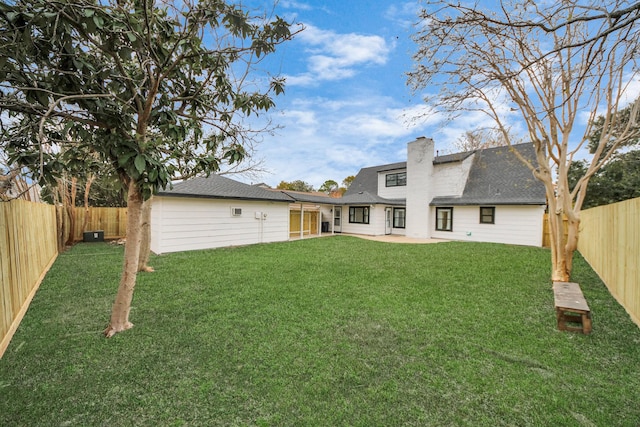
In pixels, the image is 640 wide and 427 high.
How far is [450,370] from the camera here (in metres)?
3.00

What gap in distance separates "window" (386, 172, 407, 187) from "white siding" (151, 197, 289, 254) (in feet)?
27.6

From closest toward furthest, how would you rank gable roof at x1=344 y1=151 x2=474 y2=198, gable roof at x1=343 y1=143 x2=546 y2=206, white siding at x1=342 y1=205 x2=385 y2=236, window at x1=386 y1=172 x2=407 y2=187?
gable roof at x1=343 y1=143 x2=546 y2=206 < white siding at x1=342 y1=205 x2=385 y2=236 < window at x1=386 y1=172 x2=407 y2=187 < gable roof at x1=344 y1=151 x2=474 y2=198

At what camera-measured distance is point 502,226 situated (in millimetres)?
13641

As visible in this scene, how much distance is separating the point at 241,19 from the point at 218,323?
4023 millimetres

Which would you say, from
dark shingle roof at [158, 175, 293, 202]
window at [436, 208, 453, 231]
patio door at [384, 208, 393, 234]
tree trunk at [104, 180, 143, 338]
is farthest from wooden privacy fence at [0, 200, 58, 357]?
window at [436, 208, 453, 231]

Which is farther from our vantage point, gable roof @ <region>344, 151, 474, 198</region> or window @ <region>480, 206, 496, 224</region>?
gable roof @ <region>344, 151, 474, 198</region>

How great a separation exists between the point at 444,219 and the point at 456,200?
1.42m

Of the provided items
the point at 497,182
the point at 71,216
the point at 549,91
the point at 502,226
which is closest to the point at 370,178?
the point at 497,182

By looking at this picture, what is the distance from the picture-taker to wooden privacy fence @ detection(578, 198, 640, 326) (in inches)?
162

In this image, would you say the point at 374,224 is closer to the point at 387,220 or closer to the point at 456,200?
the point at 387,220

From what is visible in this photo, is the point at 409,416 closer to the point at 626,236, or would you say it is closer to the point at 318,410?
the point at 318,410

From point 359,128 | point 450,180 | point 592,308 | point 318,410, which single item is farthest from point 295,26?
point 450,180

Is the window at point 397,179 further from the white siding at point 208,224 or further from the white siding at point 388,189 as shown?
the white siding at point 208,224

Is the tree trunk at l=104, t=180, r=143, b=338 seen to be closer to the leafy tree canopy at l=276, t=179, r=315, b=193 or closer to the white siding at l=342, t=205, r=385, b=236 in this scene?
the white siding at l=342, t=205, r=385, b=236
